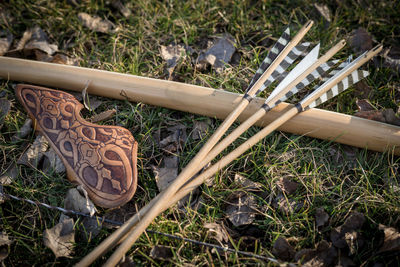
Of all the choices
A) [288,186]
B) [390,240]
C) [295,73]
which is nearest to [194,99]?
[295,73]

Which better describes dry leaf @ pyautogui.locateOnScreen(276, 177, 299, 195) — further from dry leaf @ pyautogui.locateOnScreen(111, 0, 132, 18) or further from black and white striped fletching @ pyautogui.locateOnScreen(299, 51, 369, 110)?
dry leaf @ pyautogui.locateOnScreen(111, 0, 132, 18)

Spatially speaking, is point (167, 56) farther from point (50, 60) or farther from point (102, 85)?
point (50, 60)

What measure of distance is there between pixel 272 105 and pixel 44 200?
1775 millimetres

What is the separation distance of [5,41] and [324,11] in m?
3.25

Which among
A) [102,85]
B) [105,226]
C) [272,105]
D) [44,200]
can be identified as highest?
[272,105]

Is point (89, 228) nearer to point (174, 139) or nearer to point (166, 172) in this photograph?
point (166, 172)

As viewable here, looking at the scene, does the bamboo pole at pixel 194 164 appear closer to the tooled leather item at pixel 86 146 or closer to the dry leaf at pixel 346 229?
the tooled leather item at pixel 86 146

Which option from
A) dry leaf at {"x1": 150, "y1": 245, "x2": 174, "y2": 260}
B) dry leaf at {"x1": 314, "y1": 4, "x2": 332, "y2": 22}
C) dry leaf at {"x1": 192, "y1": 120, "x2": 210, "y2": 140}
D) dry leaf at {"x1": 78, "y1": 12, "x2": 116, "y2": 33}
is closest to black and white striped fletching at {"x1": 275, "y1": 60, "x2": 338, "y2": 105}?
dry leaf at {"x1": 192, "y1": 120, "x2": 210, "y2": 140}

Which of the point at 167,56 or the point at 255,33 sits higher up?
the point at 255,33

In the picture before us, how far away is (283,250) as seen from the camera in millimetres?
1772

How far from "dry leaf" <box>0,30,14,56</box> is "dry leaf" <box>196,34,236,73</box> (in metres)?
1.89

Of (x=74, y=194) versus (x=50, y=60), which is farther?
(x=50, y=60)

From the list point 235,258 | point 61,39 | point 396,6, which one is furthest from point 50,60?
point 396,6

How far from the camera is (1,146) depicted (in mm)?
2227
